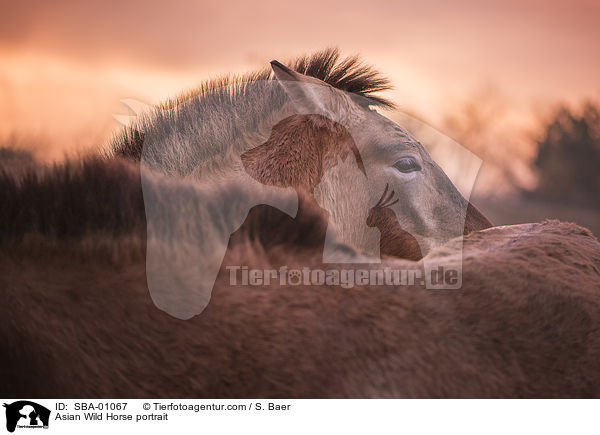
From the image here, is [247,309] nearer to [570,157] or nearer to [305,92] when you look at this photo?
[305,92]

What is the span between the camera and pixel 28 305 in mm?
1165

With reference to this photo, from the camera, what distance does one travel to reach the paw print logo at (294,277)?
1.32m

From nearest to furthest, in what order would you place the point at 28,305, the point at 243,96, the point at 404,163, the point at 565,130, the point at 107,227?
the point at 28,305 < the point at 107,227 < the point at 243,96 < the point at 404,163 < the point at 565,130

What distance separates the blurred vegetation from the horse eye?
29.9 feet

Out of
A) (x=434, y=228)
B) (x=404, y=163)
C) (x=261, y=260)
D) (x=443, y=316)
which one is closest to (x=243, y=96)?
(x=404, y=163)

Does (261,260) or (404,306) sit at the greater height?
(261,260)

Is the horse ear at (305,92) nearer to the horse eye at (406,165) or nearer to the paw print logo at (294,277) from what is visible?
the horse eye at (406,165)

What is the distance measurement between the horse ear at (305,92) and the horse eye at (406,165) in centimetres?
51
